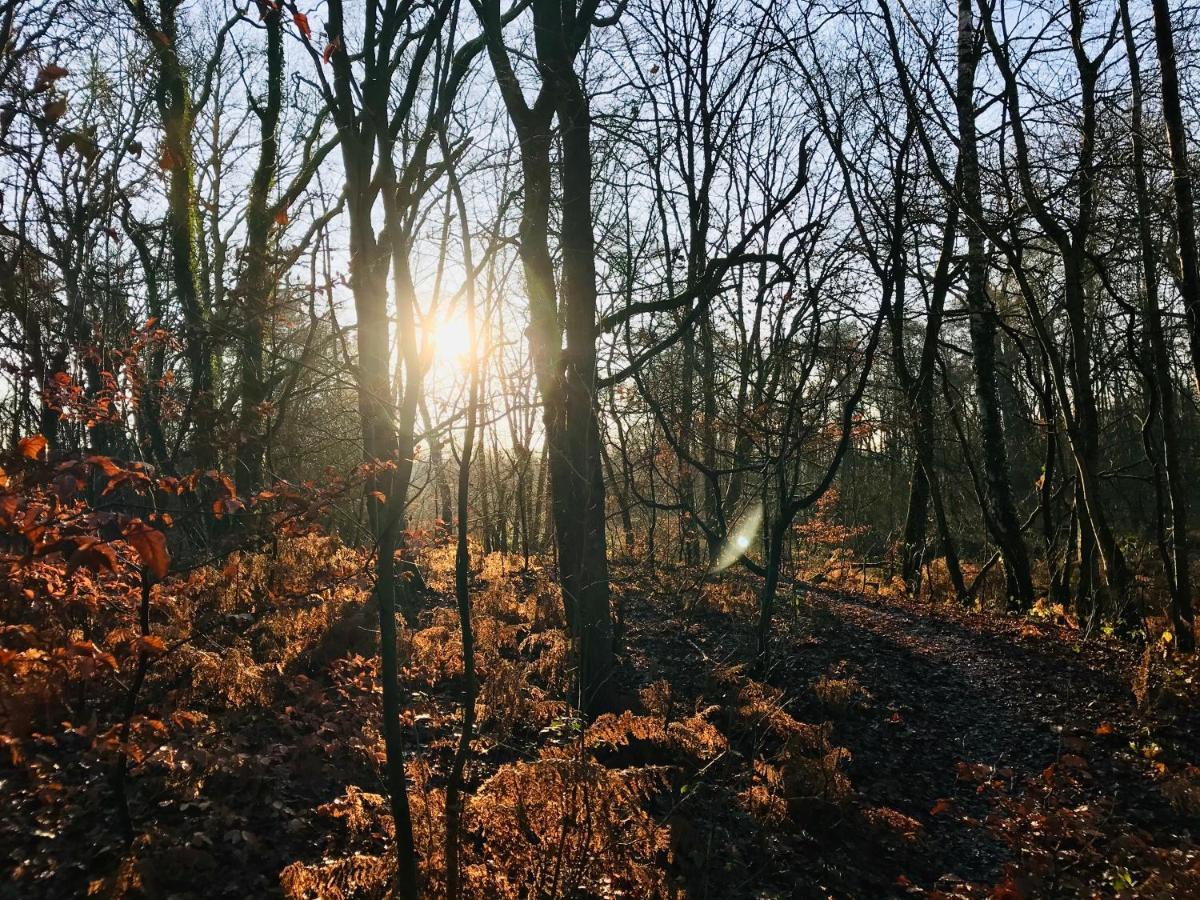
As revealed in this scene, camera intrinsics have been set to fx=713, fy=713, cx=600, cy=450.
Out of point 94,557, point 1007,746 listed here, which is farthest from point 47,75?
point 1007,746

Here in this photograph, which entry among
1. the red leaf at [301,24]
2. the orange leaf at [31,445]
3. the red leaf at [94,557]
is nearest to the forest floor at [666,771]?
the orange leaf at [31,445]

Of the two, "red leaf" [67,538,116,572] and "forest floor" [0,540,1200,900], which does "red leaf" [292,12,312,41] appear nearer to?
"red leaf" [67,538,116,572]

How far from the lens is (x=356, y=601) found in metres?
7.27

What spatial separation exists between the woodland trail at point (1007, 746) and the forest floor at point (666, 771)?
22mm

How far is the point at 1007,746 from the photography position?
567 centimetres

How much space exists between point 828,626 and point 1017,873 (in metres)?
4.47

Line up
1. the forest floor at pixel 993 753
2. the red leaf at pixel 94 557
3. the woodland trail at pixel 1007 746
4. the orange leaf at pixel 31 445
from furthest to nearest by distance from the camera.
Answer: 1. the woodland trail at pixel 1007 746
2. the forest floor at pixel 993 753
3. the orange leaf at pixel 31 445
4. the red leaf at pixel 94 557

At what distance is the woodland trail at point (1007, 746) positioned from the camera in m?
4.26

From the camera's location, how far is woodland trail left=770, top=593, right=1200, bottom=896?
4262mm

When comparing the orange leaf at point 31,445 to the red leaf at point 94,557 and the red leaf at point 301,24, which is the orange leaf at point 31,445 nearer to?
the red leaf at point 94,557

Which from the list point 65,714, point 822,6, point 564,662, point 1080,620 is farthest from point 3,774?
point 1080,620

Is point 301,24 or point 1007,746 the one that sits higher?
point 301,24

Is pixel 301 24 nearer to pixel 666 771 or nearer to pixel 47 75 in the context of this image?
pixel 47 75

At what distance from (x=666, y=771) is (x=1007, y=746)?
9.61 ft
